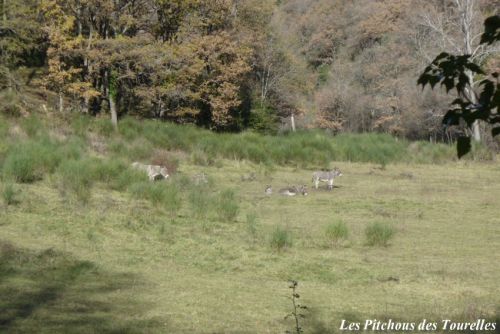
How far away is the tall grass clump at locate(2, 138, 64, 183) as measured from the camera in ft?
52.9

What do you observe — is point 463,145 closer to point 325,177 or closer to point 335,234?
point 335,234

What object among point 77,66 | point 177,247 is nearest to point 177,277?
point 177,247

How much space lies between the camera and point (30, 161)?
54.2 ft

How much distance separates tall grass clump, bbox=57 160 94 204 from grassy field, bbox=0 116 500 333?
67mm

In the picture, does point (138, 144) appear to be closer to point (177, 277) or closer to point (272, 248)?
point (272, 248)

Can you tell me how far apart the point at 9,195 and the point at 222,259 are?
16.0 ft

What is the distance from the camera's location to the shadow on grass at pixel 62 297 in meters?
7.19

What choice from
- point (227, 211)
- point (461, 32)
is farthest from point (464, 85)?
point (461, 32)

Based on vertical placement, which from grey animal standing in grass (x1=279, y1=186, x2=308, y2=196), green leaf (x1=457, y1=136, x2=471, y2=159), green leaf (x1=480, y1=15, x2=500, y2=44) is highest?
green leaf (x1=480, y1=15, x2=500, y2=44)

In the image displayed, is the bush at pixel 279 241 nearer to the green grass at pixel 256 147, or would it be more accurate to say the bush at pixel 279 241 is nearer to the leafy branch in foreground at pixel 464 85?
the leafy branch in foreground at pixel 464 85

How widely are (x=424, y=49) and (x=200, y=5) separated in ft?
61.4

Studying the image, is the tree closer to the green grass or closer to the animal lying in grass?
the green grass

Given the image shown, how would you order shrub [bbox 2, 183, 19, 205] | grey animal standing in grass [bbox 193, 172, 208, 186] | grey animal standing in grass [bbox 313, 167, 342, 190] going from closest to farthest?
shrub [bbox 2, 183, 19, 205] < grey animal standing in grass [bbox 193, 172, 208, 186] < grey animal standing in grass [bbox 313, 167, 342, 190]

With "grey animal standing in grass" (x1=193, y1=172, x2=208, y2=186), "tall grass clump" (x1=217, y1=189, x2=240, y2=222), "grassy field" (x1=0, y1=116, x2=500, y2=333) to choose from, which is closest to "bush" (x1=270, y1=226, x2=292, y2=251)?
"grassy field" (x1=0, y1=116, x2=500, y2=333)
